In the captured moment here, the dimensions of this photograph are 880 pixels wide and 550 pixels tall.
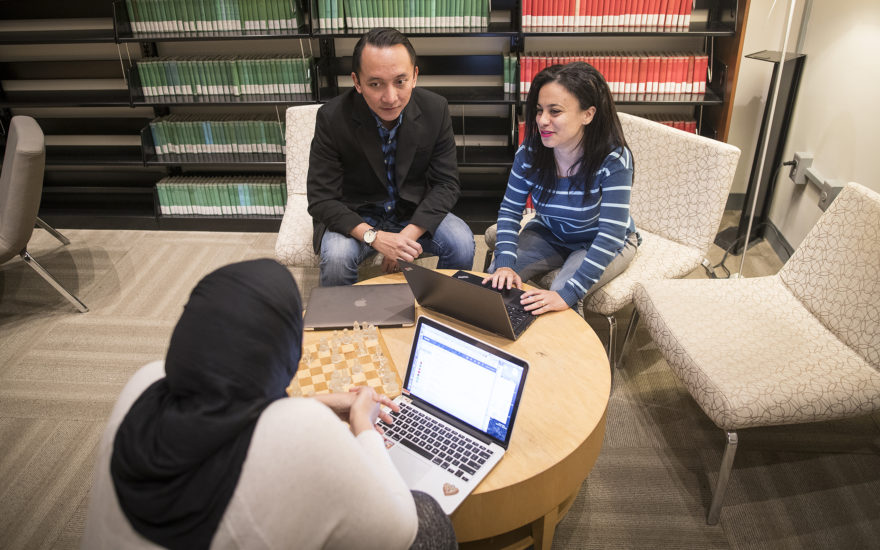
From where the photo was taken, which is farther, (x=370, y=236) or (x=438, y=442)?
(x=370, y=236)

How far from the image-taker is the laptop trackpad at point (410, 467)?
1343 millimetres

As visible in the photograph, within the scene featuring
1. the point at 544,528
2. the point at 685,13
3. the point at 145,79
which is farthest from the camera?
the point at 145,79

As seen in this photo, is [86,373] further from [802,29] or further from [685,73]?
[802,29]

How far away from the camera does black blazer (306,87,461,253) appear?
2422 millimetres

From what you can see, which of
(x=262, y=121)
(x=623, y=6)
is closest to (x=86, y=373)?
(x=262, y=121)

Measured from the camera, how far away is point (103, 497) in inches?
37.9

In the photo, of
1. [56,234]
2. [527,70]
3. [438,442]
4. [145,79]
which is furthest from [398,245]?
[56,234]

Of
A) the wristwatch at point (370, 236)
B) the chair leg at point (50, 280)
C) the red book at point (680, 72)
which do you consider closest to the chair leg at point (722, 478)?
the wristwatch at point (370, 236)

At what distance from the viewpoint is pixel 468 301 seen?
176cm

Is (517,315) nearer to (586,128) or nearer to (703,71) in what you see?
(586,128)

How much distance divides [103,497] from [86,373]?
1.84 m

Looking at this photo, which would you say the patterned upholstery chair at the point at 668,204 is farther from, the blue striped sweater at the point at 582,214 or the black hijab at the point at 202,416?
the black hijab at the point at 202,416

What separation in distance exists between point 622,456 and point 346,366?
40.1 inches

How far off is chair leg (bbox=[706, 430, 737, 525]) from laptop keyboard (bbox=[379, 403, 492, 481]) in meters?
0.77
